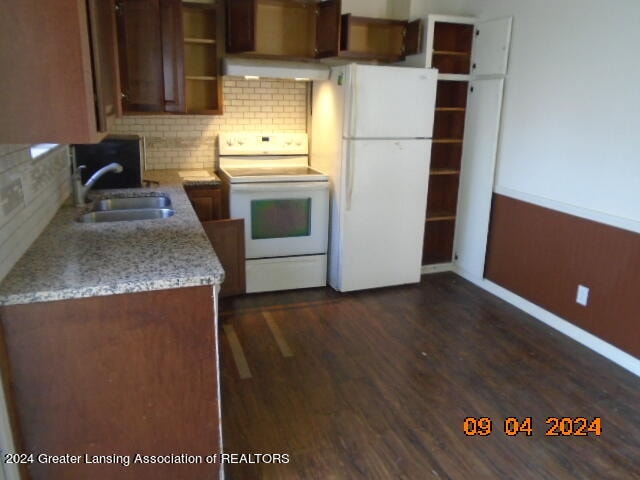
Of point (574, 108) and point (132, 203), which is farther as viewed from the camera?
point (574, 108)

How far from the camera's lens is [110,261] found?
1741mm

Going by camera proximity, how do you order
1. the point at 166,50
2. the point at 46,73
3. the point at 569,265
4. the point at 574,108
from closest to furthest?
1. the point at 46,73
2. the point at 574,108
3. the point at 569,265
4. the point at 166,50

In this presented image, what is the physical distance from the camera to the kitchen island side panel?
4.93 ft

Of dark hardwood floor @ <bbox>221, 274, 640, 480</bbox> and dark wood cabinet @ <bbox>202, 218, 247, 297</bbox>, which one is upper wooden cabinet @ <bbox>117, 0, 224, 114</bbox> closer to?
dark wood cabinet @ <bbox>202, 218, 247, 297</bbox>

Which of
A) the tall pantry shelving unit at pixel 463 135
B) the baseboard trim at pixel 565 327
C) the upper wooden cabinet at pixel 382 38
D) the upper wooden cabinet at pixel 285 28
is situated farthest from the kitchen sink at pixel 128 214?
the baseboard trim at pixel 565 327

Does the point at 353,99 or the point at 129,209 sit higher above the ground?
the point at 353,99

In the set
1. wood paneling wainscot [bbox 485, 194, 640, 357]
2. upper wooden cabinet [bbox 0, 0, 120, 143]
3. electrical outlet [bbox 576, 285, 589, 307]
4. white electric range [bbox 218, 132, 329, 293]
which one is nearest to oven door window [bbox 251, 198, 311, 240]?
white electric range [bbox 218, 132, 329, 293]

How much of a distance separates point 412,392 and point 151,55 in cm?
267

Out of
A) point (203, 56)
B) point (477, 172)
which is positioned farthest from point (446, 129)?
point (203, 56)

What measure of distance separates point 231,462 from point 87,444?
661 millimetres

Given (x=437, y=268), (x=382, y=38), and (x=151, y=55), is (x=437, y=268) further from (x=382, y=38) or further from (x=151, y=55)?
(x=151, y=55)

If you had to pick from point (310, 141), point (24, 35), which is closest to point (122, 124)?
point (310, 141)

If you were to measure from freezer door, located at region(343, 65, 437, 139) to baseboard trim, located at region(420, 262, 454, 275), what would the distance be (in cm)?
119

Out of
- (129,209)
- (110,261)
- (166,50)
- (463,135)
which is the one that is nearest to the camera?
(110,261)
